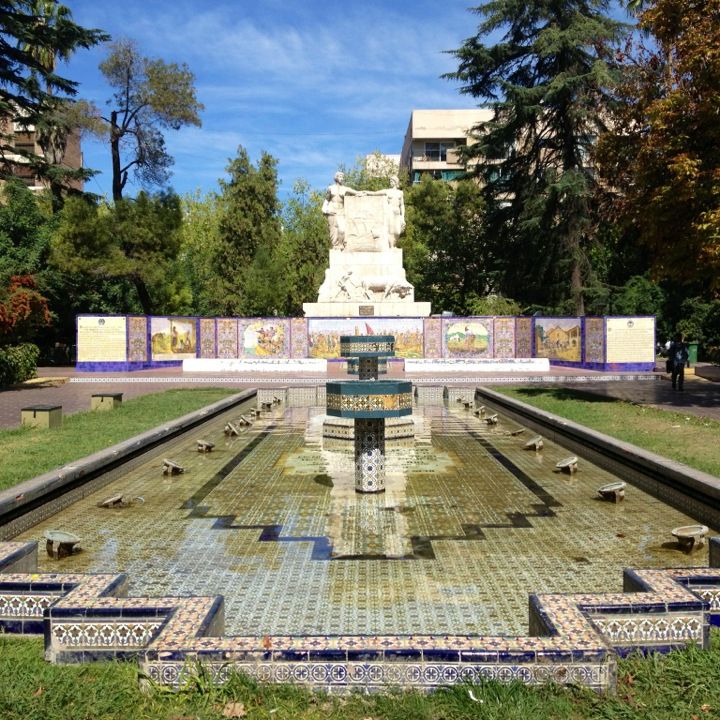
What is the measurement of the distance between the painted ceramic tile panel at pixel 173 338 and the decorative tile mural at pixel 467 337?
10227mm

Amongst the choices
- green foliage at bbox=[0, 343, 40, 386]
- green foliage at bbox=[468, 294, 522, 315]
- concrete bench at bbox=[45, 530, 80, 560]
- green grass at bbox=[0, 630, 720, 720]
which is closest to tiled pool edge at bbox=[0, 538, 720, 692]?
green grass at bbox=[0, 630, 720, 720]

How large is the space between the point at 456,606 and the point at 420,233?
4035 cm

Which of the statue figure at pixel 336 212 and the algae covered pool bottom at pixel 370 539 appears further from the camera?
the statue figure at pixel 336 212

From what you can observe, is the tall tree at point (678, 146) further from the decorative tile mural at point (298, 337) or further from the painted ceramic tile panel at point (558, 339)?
the decorative tile mural at point (298, 337)

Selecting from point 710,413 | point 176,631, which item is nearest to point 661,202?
point 710,413

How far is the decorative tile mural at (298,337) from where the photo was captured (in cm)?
2916

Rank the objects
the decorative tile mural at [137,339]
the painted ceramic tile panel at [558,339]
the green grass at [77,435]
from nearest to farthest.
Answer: the green grass at [77,435] → the decorative tile mural at [137,339] → the painted ceramic tile panel at [558,339]

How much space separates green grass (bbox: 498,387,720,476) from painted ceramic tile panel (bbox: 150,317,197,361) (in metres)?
15.5

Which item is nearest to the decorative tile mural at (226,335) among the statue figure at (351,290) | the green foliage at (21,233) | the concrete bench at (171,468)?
the statue figure at (351,290)

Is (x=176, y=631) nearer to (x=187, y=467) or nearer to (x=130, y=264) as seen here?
(x=187, y=467)

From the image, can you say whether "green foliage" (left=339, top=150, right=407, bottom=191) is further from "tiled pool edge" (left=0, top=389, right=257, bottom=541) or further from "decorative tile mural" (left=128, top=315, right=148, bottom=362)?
"tiled pool edge" (left=0, top=389, right=257, bottom=541)

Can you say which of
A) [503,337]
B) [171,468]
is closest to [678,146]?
[171,468]

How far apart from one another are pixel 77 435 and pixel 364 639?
26.7 feet

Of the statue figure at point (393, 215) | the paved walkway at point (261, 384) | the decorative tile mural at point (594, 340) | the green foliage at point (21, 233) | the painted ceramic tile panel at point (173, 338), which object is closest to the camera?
the paved walkway at point (261, 384)
